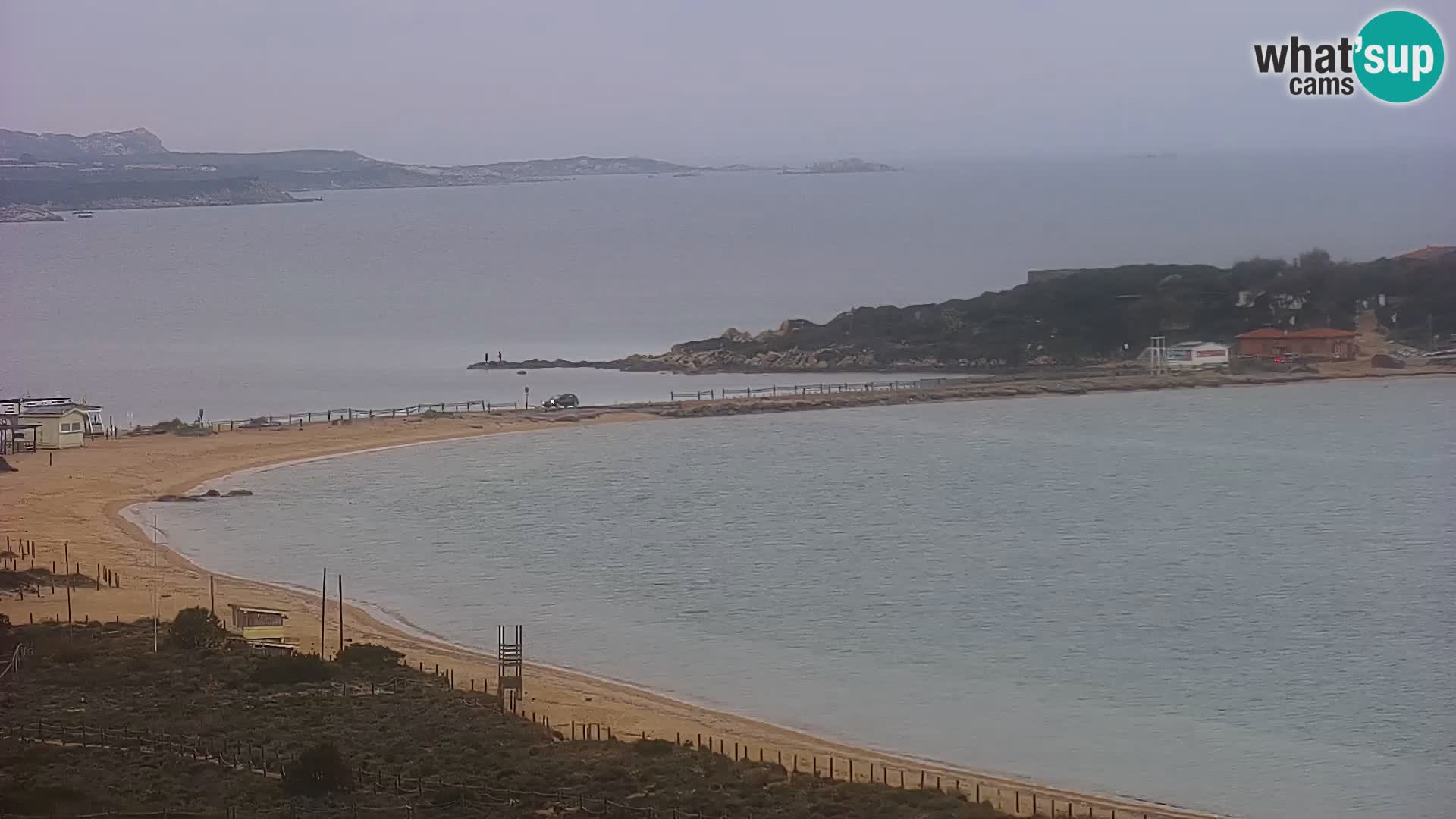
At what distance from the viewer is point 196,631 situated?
18469 millimetres

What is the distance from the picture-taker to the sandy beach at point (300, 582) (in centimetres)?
1576

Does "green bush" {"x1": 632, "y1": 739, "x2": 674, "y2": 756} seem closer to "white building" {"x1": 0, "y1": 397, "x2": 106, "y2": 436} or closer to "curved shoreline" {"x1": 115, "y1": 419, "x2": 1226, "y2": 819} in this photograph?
"curved shoreline" {"x1": 115, "y1": 419, "x2": 1226, "y2": 819}

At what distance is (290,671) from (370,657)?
1204mm

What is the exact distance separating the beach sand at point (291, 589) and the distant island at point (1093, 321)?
10.4 metres

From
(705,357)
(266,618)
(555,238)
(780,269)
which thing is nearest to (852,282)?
(780,269)

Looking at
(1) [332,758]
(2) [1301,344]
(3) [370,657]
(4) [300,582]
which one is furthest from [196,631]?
(2) [1301,344]

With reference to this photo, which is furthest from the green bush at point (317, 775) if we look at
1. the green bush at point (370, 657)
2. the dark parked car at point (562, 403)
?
the dark parked car at point (562, 403)

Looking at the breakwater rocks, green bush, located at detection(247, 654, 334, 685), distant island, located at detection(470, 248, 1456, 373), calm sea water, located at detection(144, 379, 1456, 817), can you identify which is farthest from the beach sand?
distant island, located at detection(470, 248, 1456, 373)

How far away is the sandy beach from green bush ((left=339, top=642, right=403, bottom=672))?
56 centimetres

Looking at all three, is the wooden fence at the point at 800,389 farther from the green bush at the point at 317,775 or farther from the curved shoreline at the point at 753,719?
the green bush at the point at 317,775

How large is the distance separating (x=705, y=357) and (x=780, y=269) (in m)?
41.9

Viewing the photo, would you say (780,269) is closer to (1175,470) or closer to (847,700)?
(1175,470)

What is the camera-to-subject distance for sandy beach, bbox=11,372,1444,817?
15758mm

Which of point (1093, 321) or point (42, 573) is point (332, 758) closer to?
point (42, 573)
